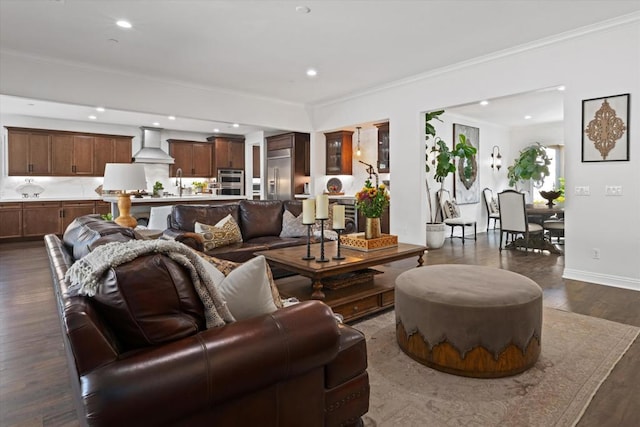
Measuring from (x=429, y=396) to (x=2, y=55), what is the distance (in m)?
6.06

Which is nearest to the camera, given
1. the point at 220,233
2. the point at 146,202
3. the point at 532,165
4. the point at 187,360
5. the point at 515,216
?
the point at 187,360

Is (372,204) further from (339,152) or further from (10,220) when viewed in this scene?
(10,220)

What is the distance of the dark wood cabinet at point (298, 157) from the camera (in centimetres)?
843

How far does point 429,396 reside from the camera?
79.2 inches

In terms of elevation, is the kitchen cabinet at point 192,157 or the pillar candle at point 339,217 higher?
the kitchen cabinet at point 192,157

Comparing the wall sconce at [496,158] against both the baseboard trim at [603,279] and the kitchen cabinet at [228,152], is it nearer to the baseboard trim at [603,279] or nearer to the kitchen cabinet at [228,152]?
the baseboard trim at [603,279]

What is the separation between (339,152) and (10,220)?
6783 millimetres

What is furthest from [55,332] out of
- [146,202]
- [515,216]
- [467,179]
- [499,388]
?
[467,179]

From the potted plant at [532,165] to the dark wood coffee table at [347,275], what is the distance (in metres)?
6.63

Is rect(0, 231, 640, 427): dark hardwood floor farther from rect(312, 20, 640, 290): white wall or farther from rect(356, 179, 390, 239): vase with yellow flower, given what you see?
rect(356, 179, 390, 239): vase with yellow flower

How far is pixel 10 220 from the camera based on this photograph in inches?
295

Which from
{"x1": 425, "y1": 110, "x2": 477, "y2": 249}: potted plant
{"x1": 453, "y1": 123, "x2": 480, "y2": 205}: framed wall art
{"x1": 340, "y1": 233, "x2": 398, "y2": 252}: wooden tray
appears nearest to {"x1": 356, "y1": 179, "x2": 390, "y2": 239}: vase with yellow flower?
{"x1": 340, "y1": 233, "x2": 398, "y2": 252}: wooden tray

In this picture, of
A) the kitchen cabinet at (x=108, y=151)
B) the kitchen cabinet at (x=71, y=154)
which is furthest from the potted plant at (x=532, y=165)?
the kitchen cabinet at (x=71, y=154)

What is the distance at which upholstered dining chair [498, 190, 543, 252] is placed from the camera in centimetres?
598
